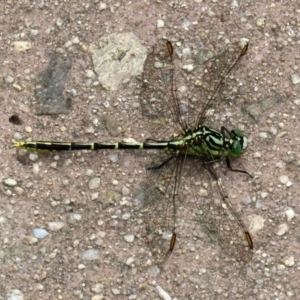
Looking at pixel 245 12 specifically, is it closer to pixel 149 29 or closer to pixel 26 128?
pixel 149 29

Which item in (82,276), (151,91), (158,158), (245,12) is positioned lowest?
(82,276)

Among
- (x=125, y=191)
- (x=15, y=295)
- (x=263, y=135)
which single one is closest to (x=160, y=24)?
(x=263, y=135)

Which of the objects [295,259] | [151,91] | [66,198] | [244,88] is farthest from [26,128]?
[295,259]

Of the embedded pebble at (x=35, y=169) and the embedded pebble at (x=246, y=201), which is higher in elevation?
the embedded pebble at (x=35, y=169)

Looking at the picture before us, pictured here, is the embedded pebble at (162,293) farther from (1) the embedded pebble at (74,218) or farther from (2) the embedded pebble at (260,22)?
(2) the embedded pebble at (260,22)

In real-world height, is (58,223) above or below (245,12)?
below

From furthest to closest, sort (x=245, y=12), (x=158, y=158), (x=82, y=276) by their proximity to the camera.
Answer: (x=245, y=12), (x=158, y=158), (x=82, y=276)

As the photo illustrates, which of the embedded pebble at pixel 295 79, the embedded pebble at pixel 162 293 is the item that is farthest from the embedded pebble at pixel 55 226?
the embedded pebble at pixel 295 79
